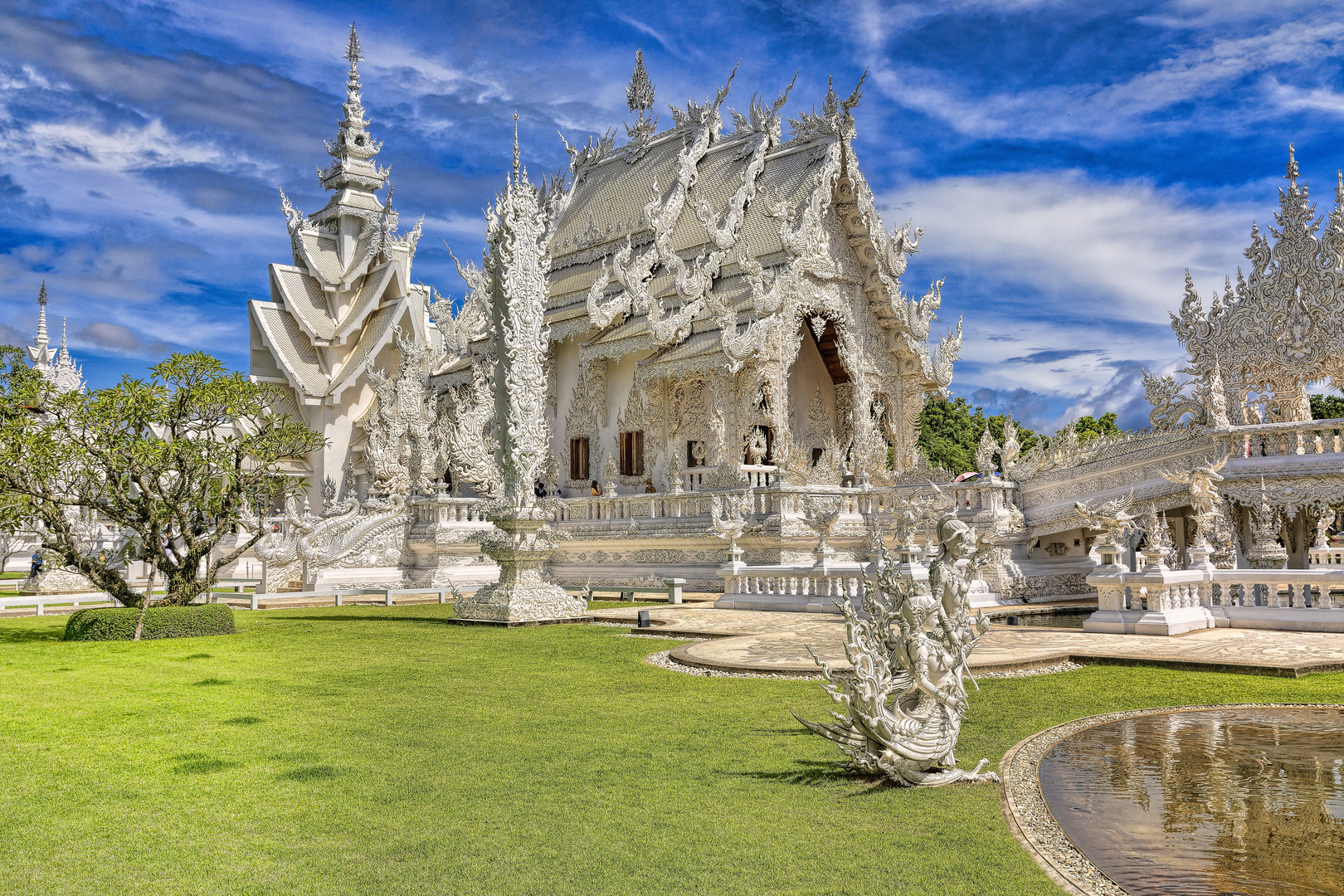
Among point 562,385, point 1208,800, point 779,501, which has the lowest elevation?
point 1208,800

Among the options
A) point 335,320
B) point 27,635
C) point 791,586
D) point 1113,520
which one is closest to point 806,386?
point 791,586

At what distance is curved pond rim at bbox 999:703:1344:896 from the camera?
11.3ft

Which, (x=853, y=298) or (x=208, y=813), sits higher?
(x=853, y=298)

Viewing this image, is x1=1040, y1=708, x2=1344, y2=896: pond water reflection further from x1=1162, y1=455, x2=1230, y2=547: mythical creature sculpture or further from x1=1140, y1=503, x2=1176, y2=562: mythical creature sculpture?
x1=1162, y1=455, x2=1230, y2=547: mythical creature sculpture

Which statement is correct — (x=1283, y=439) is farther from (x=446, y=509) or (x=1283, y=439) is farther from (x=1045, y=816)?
(x=446, y=509)

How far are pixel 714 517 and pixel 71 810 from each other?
42.1ft

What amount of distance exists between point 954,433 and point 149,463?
3673cm

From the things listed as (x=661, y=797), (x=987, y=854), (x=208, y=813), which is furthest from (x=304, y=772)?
(x=987, y=854)

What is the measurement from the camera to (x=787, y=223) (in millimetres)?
20172

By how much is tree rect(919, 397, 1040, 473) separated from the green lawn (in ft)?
110

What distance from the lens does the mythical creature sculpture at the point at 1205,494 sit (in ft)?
42.8

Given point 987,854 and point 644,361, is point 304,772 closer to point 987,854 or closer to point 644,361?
point 987,854

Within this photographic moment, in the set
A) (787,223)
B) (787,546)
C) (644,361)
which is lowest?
(787,546)

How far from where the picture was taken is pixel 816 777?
4.80 m
